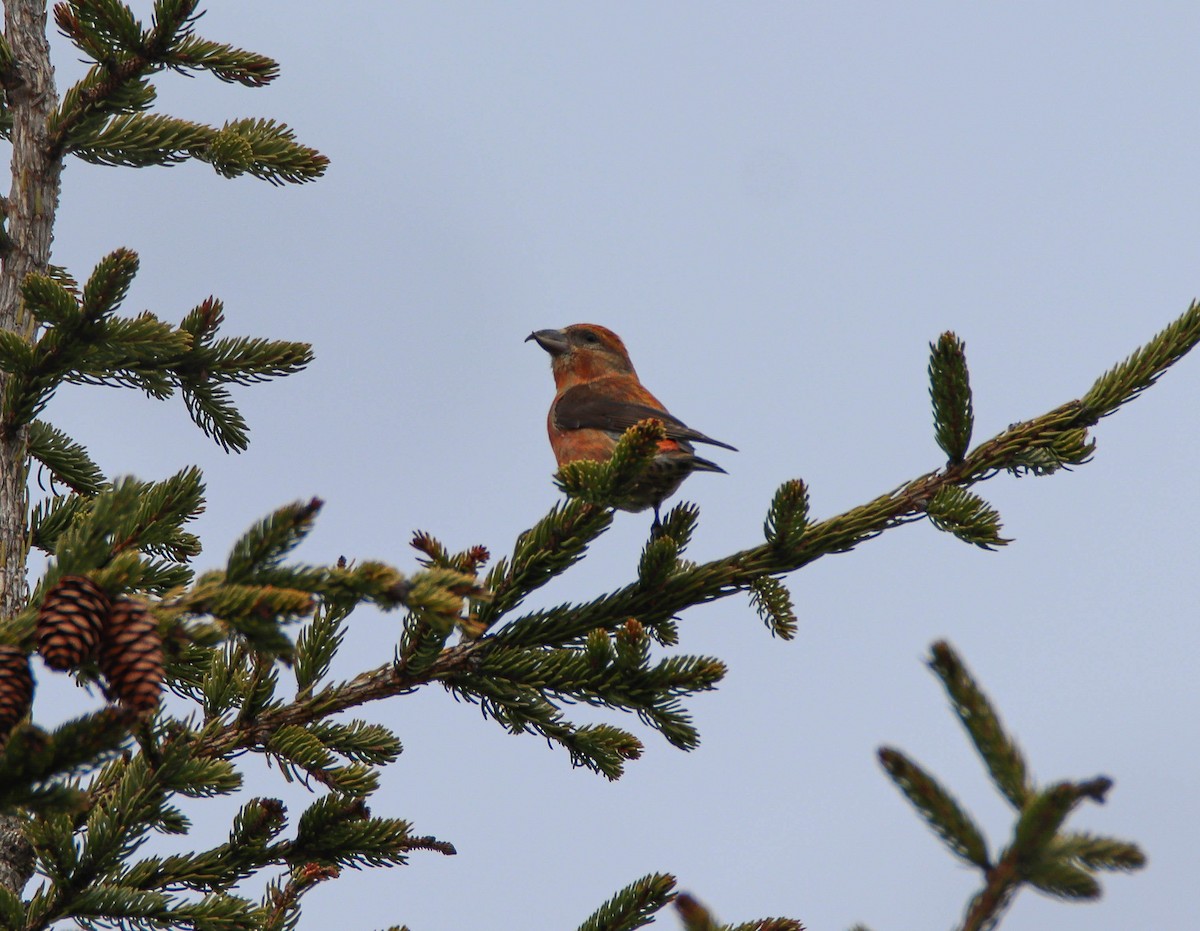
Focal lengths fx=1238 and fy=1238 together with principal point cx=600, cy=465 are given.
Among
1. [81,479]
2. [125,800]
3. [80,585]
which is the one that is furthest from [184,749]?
[81,479]

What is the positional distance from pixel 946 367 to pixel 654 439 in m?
0.68

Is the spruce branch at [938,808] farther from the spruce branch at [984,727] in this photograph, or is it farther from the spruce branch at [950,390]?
the spruce branch at [950,390]

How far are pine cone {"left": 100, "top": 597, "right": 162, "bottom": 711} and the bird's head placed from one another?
233 inches

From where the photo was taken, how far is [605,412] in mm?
6074

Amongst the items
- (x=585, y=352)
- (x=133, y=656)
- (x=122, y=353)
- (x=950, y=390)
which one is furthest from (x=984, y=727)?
(x=585, y=352)

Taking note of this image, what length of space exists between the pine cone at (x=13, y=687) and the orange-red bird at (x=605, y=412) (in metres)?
1.34

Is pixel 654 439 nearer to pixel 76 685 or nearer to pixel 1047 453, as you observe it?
pixel 1047 453

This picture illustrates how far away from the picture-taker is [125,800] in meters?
2.84

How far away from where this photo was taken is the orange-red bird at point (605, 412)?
4684 mm

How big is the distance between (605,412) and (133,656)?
4360 millimetres

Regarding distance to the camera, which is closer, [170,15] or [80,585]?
[80,585]

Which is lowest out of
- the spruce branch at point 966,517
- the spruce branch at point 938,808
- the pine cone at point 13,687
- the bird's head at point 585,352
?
the pine cone at point 13,687

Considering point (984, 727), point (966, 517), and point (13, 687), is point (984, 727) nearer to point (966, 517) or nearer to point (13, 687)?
point (13, 687)

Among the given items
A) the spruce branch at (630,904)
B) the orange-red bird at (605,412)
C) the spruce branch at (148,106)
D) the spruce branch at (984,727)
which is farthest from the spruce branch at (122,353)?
the spruce branch at (984,727)
